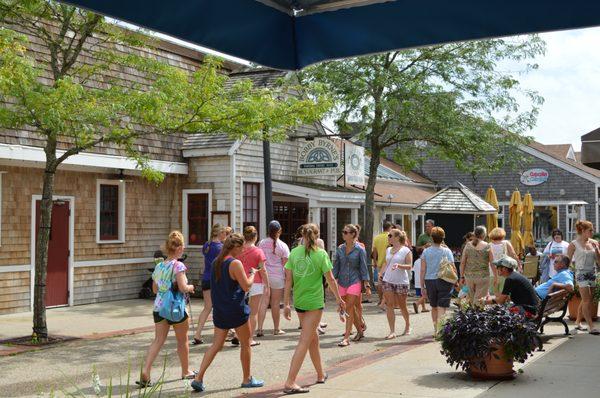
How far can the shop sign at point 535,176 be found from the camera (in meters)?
35.4

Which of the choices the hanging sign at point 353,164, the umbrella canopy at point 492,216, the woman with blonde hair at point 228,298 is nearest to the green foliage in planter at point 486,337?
the woman with blonde hair at point 228,298

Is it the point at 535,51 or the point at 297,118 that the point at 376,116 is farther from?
→ the point at 297,118

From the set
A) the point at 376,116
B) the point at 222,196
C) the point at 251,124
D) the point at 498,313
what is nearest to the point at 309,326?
the point at 498,313

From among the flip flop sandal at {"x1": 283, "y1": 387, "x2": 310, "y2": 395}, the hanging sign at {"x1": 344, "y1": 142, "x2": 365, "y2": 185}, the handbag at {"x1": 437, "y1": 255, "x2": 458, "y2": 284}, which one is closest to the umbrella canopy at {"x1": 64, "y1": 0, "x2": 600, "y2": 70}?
the flip flop sandal at {"x1": 283, "y1": 387, "x2": 310, "y2": 395}

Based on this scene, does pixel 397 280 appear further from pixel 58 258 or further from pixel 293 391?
pixel 58 258

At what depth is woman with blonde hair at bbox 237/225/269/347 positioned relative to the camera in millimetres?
10617

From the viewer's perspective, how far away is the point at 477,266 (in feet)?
40.2

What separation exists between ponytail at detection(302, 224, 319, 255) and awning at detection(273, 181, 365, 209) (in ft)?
38.6

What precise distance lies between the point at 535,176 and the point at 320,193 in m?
18.3

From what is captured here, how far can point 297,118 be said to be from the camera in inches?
504

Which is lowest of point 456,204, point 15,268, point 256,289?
point 256,289

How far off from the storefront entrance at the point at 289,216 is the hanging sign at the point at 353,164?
2086 mm

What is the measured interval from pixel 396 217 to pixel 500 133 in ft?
33.3

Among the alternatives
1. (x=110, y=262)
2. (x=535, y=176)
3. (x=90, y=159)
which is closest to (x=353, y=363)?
(x=90, y=159)
